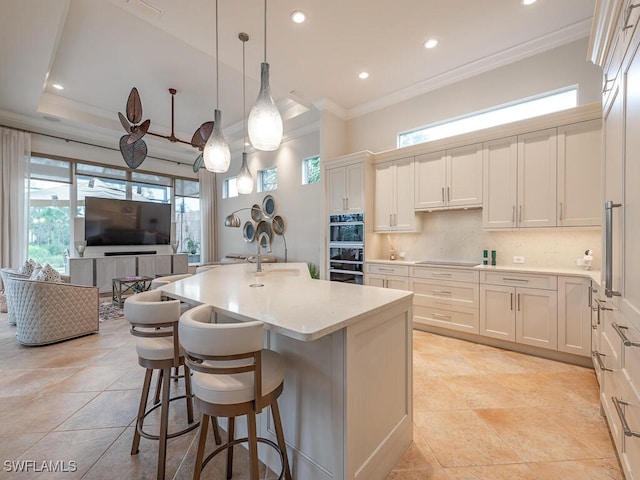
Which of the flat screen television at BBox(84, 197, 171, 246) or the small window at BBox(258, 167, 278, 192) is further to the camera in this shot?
the small window at BBox(258, 167, 278, 192)

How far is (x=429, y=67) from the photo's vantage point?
3.81m

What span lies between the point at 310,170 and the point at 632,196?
5021 mm

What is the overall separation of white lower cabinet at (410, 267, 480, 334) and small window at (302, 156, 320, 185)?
2890mm

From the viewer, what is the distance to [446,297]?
11.6 feet

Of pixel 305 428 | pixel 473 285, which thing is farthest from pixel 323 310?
pixel 473 285

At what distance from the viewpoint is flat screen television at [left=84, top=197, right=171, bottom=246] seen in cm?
617

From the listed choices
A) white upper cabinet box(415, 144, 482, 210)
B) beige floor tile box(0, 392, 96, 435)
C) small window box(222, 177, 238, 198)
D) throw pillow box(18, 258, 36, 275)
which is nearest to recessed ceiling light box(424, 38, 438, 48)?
white upper cabinet box(415, 144, 482, 210)

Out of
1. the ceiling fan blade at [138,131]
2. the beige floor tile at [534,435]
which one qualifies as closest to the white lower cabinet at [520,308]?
the beige floor tile at [534,435]

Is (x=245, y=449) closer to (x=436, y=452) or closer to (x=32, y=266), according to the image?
(x=436, y=452)

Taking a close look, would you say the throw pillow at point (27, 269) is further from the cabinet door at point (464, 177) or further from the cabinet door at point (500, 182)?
the cabinet door at point (500, 182)

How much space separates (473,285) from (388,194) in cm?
173

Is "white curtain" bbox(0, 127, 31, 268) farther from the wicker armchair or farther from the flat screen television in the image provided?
the wicker armchair

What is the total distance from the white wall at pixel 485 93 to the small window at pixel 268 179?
2060 mm

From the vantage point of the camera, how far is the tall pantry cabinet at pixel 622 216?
119 centimetres
